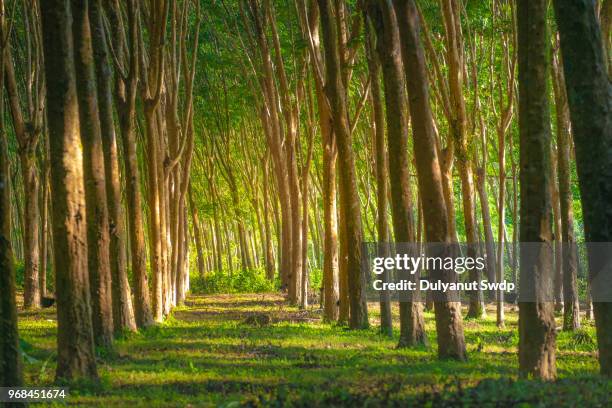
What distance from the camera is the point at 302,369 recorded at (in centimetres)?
1166

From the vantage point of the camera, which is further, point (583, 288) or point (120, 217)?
point (583, 288)

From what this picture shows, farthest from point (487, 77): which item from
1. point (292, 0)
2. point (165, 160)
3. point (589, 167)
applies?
point (589, 167)

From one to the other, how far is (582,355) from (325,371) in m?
5.60

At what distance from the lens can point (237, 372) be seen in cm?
1141

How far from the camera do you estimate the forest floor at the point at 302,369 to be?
24.0 ft

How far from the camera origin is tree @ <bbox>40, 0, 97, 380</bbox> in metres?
10.1

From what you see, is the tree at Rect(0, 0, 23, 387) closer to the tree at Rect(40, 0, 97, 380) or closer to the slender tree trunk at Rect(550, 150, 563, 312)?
the tree at Rect(40, 0, 97, 380)

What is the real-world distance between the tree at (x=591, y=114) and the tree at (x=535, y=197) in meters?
0.50

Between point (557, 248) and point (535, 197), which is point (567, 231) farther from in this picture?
point (535, 197)

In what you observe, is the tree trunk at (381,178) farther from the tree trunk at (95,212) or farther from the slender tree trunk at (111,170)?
the tree trunk at (95,212)

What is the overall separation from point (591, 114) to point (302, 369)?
208 inches

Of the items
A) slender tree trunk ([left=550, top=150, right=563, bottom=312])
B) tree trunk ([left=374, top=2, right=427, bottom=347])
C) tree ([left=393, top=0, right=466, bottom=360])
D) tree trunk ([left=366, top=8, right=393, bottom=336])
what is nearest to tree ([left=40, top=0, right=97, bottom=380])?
tree ([left=393, top=0, right=466, bottom=360])

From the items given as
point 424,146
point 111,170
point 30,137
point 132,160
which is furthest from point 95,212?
point 30,137

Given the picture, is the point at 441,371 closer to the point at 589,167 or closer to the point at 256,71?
the point at 589,167
